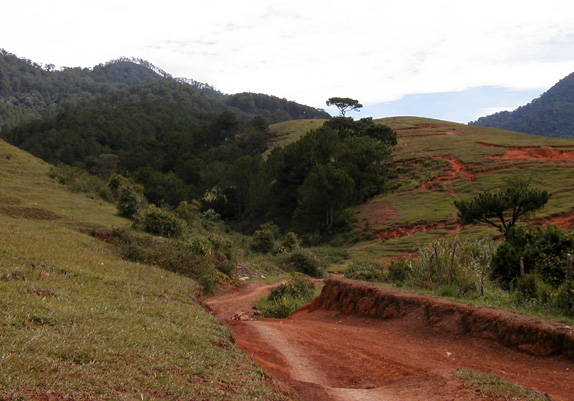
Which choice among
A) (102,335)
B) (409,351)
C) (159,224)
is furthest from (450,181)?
(102,335)

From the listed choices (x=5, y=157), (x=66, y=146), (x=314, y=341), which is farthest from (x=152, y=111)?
(x=314, y=341)

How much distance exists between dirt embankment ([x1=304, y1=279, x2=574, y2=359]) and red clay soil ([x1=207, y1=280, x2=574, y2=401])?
0.06 feet

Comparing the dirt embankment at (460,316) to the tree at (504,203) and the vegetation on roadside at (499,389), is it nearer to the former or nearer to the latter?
the vegetation on roadside at (499,389)

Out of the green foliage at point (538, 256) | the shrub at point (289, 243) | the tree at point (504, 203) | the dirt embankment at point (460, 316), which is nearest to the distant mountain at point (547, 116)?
the tree at point (504, 203)

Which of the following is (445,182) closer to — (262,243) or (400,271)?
(262,243)

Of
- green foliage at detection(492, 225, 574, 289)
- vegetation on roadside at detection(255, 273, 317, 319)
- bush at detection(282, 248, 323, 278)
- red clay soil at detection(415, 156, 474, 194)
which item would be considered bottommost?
bush at detection(282, 248, 323, 278)

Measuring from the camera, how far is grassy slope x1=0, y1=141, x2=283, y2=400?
12.5 feet

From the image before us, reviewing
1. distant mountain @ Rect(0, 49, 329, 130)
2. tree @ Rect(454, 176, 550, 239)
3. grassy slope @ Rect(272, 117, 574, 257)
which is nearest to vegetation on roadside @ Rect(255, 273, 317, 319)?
tree @ Rect(454, 176, 550, 239)

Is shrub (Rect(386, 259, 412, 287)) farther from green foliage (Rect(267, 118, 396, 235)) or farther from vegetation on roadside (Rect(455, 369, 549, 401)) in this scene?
green foliage (Rect(267, 118, 396, 235))

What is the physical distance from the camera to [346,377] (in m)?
7.24

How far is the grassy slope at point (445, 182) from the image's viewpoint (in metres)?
32.8

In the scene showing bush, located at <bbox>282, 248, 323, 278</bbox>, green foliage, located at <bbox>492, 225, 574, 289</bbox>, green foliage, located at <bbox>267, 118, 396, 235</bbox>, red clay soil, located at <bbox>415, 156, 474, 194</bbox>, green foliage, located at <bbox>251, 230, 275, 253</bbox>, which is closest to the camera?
green foliage, located at <bbox>492, 225, 574, 289</bbox>

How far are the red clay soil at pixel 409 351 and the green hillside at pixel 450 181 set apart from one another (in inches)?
810

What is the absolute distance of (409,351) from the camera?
8414 mm
